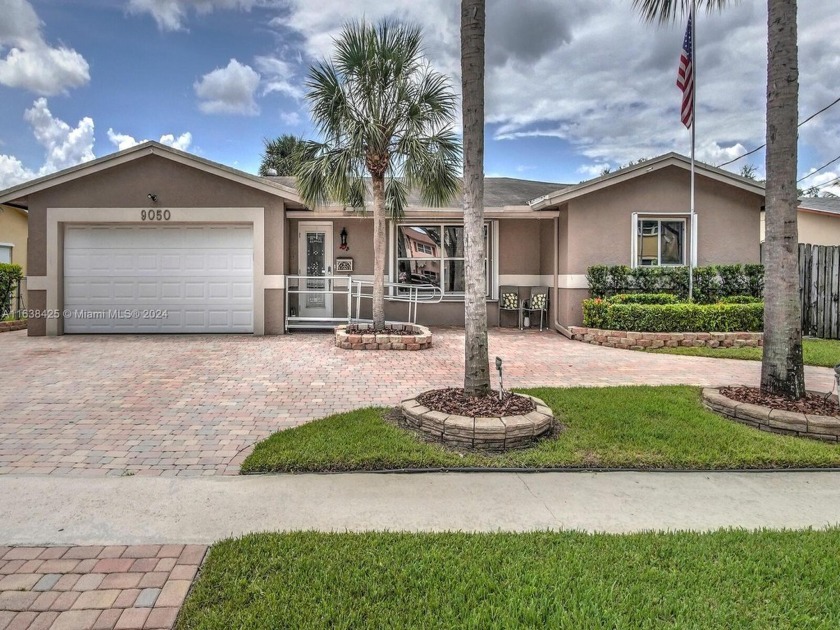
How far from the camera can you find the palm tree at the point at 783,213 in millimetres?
4762

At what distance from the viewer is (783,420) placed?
14.2ft

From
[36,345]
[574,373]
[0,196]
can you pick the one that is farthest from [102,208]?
[574,373]

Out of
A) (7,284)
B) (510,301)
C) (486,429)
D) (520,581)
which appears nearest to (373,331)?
(510,301)

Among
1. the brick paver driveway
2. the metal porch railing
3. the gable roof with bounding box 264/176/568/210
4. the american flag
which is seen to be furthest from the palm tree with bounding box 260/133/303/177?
the american flag

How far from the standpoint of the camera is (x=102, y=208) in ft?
35.1

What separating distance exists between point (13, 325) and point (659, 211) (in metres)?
15.7

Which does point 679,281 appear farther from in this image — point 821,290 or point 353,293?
point 353,293

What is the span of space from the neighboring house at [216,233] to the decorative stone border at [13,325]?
1642 millimetres

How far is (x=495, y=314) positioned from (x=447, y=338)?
9.26ft

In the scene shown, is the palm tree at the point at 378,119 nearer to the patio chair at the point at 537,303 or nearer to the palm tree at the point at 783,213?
the patio chair at the point at 537,303

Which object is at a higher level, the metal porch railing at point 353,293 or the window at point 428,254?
the window at point 428,254

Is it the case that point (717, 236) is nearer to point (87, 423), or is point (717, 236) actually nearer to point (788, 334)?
point (788, 334)

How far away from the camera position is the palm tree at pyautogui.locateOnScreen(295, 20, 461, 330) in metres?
8.84

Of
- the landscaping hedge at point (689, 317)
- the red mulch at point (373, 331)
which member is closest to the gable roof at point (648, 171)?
the landscaping hedge at point (689, 317)
